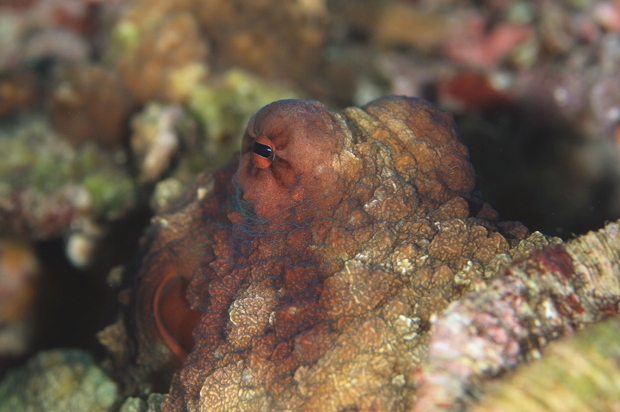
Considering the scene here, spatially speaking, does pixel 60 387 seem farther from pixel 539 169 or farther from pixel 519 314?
pixel 539 169

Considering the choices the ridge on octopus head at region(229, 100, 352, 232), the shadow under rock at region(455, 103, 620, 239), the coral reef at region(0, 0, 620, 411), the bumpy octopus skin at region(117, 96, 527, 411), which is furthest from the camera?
the shadow under rock at region(455, 103, 620, 239)

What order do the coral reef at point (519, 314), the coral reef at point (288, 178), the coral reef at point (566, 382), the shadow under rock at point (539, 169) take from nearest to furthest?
the coral reef at point (566, 382), the coral reef at point (519, 314), the coral reef at point (288, 178), the shadow under rock at point (539, 169)

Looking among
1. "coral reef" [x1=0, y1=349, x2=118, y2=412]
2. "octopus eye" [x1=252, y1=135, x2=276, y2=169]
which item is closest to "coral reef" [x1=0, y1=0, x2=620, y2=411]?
"octopus eye" [x1=252, y1=135, x2=276, y2=169]

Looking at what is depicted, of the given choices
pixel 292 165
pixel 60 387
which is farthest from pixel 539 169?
pixel 60 387

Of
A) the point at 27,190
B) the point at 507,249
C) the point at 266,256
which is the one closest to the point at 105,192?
the point at 27,190

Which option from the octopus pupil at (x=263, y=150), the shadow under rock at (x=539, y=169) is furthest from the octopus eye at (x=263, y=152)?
the shadow under rock at (x=539, y=169)

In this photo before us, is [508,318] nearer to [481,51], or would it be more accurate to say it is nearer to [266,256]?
[266,256]

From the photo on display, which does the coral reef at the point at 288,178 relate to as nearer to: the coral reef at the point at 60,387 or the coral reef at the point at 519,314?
the coral reef at the point at 519,314

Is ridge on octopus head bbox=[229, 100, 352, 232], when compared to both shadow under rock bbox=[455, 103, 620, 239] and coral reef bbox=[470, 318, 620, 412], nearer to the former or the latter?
coral reef bbox=[470, 318, 620, 412]
